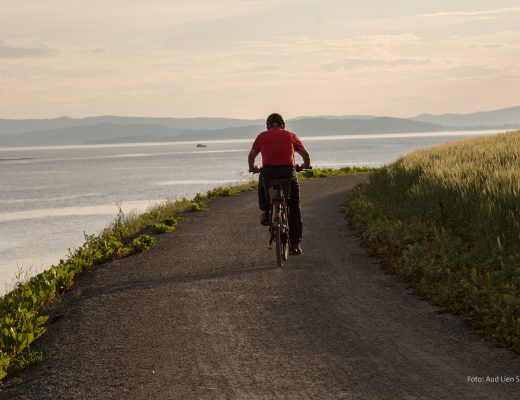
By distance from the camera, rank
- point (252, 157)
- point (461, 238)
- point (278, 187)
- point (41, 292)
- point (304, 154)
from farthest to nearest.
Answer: point (252, 157) < point (304, 154) < point (278, 187) < point (461, 238) < point (41, 292)

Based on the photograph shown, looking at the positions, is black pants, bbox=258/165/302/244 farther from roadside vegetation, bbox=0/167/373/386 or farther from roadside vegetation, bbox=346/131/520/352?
roadside vegetation, bbox=0/167/373/386

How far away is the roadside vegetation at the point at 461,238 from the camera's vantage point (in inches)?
314

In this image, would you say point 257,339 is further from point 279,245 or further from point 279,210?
point 279,210

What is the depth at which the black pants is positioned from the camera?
1161cm

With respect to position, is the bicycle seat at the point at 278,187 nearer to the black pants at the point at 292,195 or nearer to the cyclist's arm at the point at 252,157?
the black pants at the point at 292,195

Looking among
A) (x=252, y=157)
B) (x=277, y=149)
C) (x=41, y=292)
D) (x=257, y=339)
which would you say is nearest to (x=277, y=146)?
(x=277, y=149)

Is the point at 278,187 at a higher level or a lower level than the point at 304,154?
lower

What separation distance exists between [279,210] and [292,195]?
49cm

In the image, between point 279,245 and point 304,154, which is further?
point 304,154

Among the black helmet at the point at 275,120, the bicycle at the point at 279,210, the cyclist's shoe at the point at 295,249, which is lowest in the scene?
the cyclist's shoe at the point at 295,249

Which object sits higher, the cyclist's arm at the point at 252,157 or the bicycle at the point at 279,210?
the cyclist's arm at the point at 252,157

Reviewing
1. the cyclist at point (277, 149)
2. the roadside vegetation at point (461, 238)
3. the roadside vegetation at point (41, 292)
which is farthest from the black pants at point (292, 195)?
the roadside vegetation at point (41, 292)

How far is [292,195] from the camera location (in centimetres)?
1208

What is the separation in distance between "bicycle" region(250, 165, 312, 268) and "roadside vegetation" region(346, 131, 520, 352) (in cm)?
185
